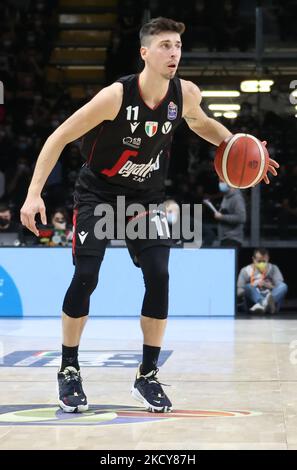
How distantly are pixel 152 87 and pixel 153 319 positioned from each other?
134cm

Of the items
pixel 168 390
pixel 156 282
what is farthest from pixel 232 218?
pixel 156 282

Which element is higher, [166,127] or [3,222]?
[166,127]

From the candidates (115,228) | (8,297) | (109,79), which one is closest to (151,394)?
(115,228)

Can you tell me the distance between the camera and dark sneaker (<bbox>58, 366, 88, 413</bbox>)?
5.44m

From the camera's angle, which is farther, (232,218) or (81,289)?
(232,218)

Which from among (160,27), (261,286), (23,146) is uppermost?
(23,146)

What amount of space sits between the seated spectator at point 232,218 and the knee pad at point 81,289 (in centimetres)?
784

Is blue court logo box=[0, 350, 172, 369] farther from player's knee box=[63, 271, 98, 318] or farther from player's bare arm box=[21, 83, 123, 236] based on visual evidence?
player's bare arm box=[21, 83, 123, 236]

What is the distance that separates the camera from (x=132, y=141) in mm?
5508
